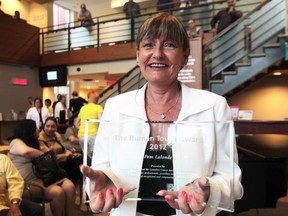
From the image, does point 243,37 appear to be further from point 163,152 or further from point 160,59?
point 163,152

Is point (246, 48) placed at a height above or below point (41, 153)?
above

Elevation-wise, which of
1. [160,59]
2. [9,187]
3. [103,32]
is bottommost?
[9,187]

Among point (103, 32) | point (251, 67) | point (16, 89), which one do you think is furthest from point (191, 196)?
point (16, 89)

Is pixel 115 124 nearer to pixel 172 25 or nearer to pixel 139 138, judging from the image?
pixel 139 138

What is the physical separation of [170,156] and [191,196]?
15 cm

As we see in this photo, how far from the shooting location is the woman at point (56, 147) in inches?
140

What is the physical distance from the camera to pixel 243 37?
5574mm

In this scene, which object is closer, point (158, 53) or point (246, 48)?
point (158, 53)

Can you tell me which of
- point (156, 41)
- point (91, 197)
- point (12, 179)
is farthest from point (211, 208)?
point (12, 179)

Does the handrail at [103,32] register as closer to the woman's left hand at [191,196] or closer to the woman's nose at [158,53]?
the woman's nose at [158,53]

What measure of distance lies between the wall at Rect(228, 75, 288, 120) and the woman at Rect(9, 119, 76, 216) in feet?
18.2

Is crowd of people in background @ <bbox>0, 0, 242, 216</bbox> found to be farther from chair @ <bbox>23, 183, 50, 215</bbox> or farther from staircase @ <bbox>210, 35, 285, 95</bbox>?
staircase @ <bbox>210, 35, 285, 95</bbox>

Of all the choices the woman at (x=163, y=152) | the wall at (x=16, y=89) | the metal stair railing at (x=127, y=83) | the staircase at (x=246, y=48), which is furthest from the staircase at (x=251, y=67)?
the wall at (x=16, y=89)

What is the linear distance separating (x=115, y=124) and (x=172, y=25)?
1.31 feet
